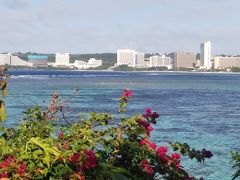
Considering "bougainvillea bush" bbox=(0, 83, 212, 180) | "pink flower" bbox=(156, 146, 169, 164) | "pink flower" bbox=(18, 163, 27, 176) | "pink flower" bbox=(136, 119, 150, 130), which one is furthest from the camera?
"pink flower" bbox=(136, 119, 150, 130)

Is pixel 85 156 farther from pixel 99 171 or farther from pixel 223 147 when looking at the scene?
pixel 223 147

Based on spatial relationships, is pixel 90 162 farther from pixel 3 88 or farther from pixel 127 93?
pixel 127 93

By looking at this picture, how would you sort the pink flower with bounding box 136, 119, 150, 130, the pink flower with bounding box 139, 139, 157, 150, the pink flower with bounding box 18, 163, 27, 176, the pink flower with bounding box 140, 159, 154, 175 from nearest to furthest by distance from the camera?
the pink flower with bounding box 18, 163, 27, 176 → the pink flower with bounding box 140, 159, 154, 175 → the pink flower with bounding box 139, 139, 157, 150 → the pink flower with bounding box 136, 119, 150, 130

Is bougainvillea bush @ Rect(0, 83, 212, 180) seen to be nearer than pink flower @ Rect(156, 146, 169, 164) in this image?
Yes

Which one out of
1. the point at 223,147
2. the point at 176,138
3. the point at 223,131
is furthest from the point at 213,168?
the point at 223,131

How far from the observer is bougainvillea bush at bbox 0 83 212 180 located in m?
→ 3.10

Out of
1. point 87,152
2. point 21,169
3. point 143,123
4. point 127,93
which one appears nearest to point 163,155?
point 143,123

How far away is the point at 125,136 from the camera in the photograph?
4.56 metres

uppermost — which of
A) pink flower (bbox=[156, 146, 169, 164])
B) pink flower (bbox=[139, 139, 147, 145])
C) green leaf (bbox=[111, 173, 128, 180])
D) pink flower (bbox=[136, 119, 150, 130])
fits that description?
pink flower (bbox=[136, 119, 150, 130])

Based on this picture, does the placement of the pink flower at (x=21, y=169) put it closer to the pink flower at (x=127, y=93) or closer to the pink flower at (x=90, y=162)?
the pink flower at (x=90, y=162)

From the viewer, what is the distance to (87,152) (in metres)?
3.20

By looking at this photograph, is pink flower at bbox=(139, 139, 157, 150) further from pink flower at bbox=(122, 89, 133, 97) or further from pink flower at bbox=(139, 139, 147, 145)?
pink flower at bbox=(122, 89, 133, 97)

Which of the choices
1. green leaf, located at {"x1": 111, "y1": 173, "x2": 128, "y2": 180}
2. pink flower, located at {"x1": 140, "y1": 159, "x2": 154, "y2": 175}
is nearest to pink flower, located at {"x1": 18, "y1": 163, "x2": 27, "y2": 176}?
green leaf, located at {"x1": 111, "y1": 173, "x2": 128, "y2": 180}

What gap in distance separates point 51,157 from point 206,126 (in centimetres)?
2418
